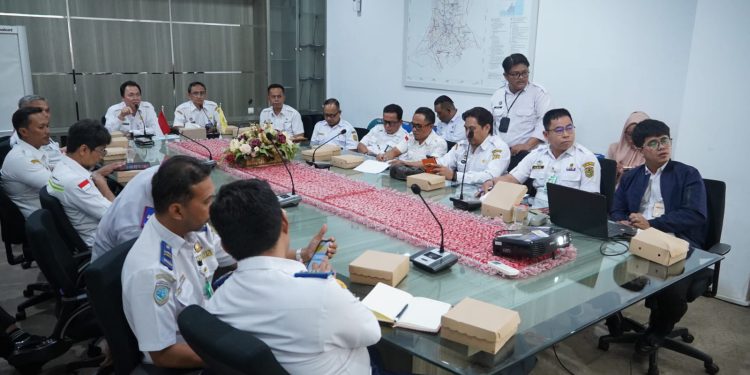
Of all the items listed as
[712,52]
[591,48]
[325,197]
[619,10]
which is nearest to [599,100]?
[591,48]

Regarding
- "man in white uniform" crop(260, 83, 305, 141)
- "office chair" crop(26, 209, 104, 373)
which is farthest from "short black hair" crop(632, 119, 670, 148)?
"man in white uniform" crop(260, 83, 305, 141)

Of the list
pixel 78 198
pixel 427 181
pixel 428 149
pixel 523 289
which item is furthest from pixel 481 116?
pixel 78 198

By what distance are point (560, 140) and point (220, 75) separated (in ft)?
17.5

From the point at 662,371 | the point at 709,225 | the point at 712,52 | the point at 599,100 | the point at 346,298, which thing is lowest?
the point at 662,371

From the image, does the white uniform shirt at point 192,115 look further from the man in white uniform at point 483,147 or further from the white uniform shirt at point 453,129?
the man in white uniform at point 483,147

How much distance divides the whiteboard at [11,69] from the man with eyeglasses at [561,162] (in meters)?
5.14

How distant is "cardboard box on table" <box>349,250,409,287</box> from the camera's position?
1860 mm

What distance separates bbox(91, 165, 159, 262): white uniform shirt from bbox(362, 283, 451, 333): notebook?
99cm

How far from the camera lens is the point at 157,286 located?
154 cm

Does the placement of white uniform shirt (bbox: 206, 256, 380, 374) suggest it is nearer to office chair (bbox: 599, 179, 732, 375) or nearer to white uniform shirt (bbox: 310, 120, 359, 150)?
office chair (bbox: 599, 179, 732, 375)

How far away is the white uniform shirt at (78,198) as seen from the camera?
2.70 meters

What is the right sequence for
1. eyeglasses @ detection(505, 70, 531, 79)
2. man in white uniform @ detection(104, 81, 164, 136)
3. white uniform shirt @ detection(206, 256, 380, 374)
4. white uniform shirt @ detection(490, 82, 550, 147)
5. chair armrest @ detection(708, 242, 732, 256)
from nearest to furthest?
white uniform shirt @ detection(206, 256, 380, 374)
chair armrest @ detection(708, 242, 732, 256)
eyeglasses @ detection(505, 70, 531, 79)
white uniform shirt @ detection(490, 82, 550, 147)
man in white uniform @ detection(104, 81, 164, 136)

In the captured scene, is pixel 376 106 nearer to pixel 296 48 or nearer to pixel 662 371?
pixel 296 48

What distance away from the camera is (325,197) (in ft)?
10.0
